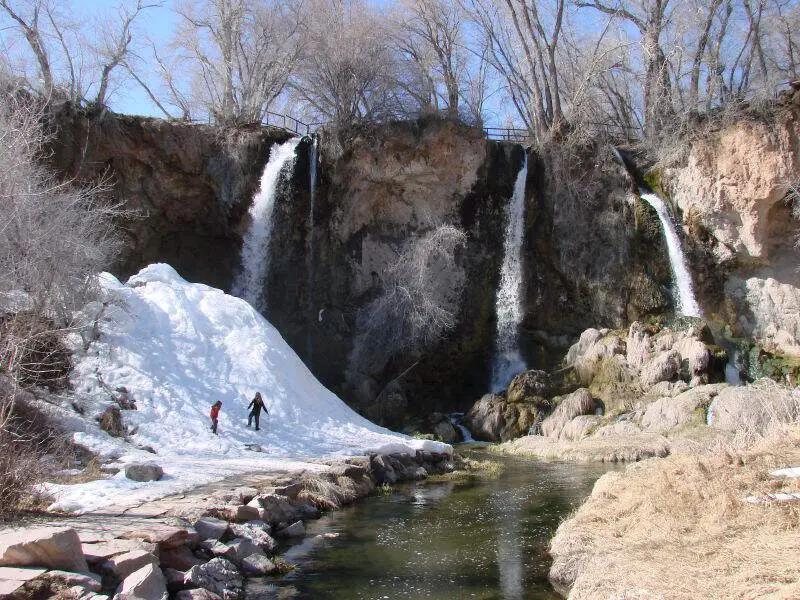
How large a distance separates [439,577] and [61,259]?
38.0 feet

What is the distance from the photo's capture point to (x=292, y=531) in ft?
36.6

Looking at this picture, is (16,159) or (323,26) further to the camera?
(323,26)

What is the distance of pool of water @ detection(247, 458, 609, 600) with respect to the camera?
852 centimetres

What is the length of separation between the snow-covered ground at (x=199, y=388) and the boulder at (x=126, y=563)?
4907 millimetres

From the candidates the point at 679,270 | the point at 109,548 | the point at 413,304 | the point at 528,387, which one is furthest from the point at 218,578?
the point at 679,270

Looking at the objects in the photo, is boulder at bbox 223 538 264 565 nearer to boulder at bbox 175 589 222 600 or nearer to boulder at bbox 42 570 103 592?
boulder at bbox 175 589 222 600

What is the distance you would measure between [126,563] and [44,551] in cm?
87

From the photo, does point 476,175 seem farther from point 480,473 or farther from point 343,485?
point 343,485

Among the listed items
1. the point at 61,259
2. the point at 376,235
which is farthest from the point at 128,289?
the point at 376,235

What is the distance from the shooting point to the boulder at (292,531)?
11125mm

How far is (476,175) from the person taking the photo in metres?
30.6

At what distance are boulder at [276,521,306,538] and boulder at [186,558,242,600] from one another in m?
2.23

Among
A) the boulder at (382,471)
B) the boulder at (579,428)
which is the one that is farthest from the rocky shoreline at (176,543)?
the boulder at (579,428)

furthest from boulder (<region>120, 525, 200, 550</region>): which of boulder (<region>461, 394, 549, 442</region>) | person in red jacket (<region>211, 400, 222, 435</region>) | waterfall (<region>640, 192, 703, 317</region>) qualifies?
waterfall (<region>640, 192, 703, 317</region>)
